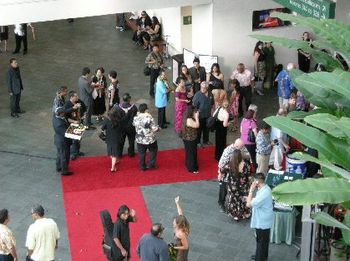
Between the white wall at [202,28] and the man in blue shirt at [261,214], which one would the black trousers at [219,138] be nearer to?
the man in blue shirt at [261,214]

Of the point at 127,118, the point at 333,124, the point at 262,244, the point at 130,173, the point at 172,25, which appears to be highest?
the point at 333,124

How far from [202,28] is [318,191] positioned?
13.8m

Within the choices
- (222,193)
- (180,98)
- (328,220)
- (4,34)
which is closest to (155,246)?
(222,193)

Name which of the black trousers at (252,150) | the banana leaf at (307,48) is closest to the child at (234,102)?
the black trousers at (252,150)

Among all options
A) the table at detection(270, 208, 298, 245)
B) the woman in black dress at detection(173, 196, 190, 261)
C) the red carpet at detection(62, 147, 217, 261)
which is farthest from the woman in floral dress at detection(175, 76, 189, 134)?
the woman in black dress at detection(173, 196, 190, 261)

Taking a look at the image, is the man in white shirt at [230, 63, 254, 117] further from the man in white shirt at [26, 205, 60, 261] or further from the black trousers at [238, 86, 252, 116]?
the man in white shirt at [26, 205, 60, 261]

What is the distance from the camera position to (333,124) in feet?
8.73

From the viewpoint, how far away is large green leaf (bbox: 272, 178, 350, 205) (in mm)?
2621

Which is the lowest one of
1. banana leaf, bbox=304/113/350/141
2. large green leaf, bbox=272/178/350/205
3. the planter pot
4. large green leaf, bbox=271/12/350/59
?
the planter pot

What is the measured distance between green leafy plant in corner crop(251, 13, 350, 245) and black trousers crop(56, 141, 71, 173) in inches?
356

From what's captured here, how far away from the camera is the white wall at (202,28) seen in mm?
15812

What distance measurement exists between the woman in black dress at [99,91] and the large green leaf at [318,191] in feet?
37.7

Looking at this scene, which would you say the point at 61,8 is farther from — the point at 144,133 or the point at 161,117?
the point at 144,133

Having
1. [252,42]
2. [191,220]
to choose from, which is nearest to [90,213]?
[191,220]
